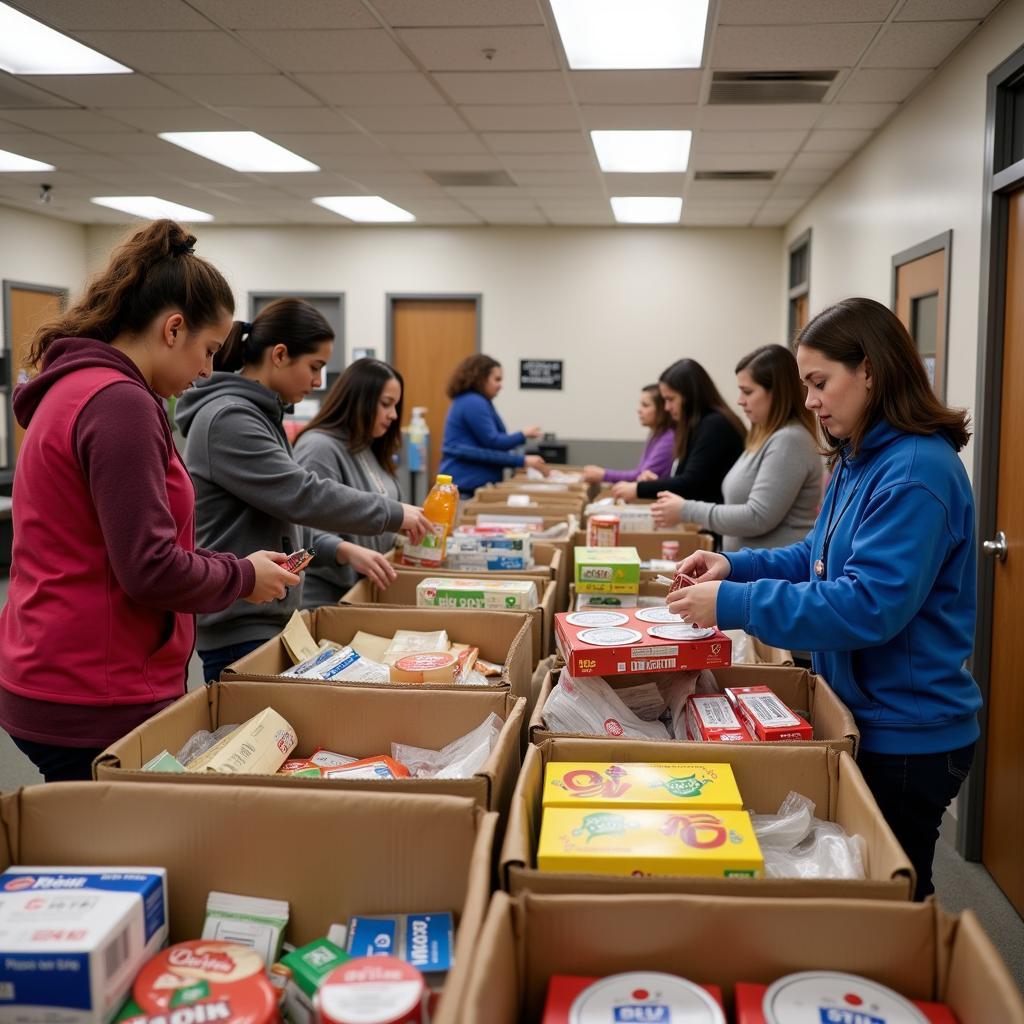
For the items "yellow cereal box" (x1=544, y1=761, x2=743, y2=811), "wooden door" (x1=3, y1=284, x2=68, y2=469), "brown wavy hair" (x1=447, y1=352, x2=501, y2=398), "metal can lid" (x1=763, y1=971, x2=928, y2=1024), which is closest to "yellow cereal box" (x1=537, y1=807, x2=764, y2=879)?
"yellow cereal box" (x1=544, y1=761, x2=743, y2=811)

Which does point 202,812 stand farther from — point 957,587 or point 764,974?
point 957,587

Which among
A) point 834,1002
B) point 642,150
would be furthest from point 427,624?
point 642,150

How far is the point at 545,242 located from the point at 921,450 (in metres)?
7.55

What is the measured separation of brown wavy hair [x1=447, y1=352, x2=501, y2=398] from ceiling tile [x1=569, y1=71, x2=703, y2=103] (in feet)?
5.01

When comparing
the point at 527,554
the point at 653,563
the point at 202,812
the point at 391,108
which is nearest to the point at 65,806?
the point at 202,812

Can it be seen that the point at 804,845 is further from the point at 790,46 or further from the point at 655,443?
the point at 655,443

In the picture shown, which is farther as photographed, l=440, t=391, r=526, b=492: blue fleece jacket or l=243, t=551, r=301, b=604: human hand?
l=440, t=391, r=526, b=492: blue fleece jacket

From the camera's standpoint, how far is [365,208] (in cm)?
769

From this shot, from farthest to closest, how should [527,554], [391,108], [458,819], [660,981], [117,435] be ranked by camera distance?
1. [391,108]
2. [527,554]
3. [117,435]
4. [458,819]
5. [660,981]

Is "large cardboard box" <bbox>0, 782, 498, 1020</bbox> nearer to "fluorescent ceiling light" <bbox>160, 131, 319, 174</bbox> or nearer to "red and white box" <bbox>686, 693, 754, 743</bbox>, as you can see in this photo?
"red and white box" <bbox>686, 693, 754, 743</bbox>

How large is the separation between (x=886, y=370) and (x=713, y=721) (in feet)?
2.03

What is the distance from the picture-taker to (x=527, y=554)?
273 centimetres

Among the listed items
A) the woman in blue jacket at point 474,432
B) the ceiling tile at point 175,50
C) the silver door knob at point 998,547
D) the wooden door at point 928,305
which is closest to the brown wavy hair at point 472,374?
the woman in blue jacket at point 474,432

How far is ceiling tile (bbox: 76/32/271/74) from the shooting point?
375 cm
